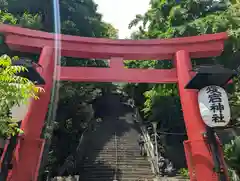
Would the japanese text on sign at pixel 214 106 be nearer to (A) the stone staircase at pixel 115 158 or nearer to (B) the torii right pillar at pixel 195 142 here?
(B) the torii right pillar at pixel 195 142

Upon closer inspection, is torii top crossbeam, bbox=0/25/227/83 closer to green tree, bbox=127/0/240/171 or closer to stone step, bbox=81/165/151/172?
green tree, bbox=127/0/240/171

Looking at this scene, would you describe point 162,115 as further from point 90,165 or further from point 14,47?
point 14,47

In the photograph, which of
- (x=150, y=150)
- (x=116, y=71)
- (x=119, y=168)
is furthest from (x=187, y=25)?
(x=119, y=168)

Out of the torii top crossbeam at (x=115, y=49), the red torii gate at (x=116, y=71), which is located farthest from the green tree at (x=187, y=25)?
the red torii gate at (x=116, y=71)

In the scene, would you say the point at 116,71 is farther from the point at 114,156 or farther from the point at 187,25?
the point at 114,156

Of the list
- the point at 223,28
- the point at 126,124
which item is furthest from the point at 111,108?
the point at 223,28

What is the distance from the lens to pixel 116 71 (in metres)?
8.25

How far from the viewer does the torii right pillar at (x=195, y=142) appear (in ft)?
21.4

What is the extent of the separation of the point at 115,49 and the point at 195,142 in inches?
148

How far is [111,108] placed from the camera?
24.3 meters

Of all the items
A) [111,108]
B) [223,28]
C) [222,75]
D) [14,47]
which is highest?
[111,108]

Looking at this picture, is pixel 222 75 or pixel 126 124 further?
pixel 126 124

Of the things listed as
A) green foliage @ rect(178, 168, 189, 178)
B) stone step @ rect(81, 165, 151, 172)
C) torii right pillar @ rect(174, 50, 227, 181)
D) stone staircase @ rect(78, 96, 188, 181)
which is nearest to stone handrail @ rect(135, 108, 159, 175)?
stone staircase @ rect(78, 96, 188, 181)

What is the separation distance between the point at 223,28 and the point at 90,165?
8.17 meters
